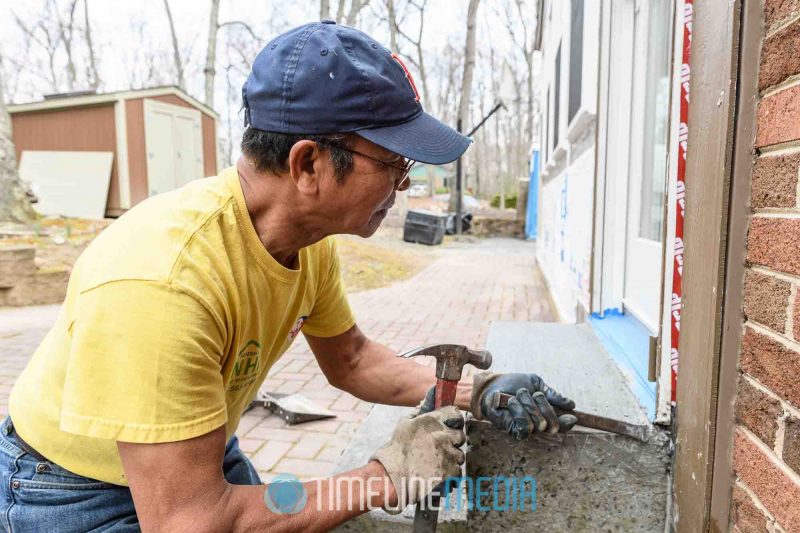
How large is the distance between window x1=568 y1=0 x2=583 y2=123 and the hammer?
274 cm

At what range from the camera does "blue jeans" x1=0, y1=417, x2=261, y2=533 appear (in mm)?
1580

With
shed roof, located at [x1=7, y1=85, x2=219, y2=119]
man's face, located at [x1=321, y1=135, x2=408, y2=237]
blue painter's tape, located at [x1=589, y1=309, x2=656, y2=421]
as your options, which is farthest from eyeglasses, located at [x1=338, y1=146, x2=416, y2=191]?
shed roof, located at [x1=7, y1=85, x2=219, y2=119]

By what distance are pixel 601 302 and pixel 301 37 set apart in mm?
2444

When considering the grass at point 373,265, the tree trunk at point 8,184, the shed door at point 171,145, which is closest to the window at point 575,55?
the grass at point 373,265

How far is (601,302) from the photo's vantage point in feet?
11.1

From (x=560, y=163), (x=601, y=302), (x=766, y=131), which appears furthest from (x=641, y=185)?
(x=560, y=163)

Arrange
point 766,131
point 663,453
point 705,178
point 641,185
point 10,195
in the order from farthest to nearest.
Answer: point 10,195, point 641,185, point 663,453, point 705,178, point 766,131

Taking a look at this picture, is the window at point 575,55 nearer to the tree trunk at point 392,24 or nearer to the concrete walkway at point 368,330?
the concrete walkway at point 368,330

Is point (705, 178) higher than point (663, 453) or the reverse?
higher

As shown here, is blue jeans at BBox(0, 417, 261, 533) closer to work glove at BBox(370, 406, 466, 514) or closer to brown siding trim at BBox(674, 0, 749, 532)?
work glove at BBox(370, 406, 466, 514)

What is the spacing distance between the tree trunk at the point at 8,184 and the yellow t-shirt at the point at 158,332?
1032 cm

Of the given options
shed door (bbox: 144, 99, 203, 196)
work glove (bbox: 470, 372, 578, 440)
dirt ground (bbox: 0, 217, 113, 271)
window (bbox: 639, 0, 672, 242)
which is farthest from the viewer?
shed door (bbox: 144, 99, 203, 196)

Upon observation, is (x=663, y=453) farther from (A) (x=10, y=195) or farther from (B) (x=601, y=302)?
(A) (x=10, y=195)

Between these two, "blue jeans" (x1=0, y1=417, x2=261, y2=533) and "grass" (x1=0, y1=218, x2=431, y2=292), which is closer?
"blue jeans" (x1=0, y1=417, x2=261, y2=533)
